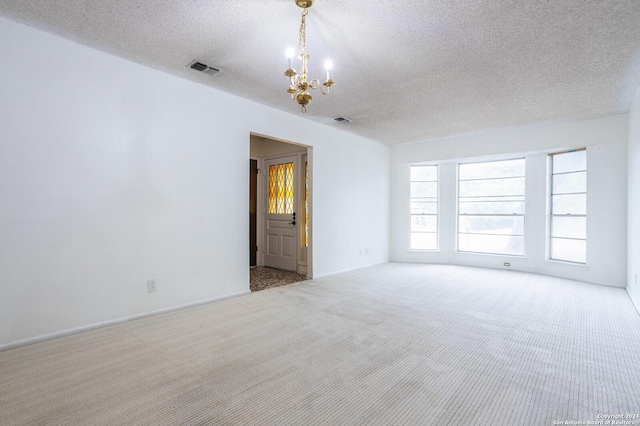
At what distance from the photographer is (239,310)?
3.59 m

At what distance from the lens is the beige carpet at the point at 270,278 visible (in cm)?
486

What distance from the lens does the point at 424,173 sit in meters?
7.13

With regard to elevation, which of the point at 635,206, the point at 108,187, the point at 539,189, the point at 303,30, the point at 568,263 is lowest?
the point at 568,263

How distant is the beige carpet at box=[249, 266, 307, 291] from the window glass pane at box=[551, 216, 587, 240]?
451cm

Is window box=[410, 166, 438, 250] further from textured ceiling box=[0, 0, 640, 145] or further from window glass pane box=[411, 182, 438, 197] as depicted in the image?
textured ceiling box=[0, 0, 640, 145]

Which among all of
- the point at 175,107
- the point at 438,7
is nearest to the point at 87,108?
the point at 175,107

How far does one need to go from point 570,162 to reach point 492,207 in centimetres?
145

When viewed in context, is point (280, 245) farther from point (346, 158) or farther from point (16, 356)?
point (16, 356)

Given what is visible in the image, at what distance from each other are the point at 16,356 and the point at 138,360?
0.96 m

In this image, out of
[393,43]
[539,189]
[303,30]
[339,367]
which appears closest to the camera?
[339,367]

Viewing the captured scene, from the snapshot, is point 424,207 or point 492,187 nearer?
point 492,187

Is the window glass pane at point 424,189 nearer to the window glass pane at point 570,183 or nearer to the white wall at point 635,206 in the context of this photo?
the window glass pane at point 570,183

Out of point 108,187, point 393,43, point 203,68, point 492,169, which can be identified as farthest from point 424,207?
point 108,187

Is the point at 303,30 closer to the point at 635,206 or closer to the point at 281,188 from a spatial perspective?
the point at 281,188
